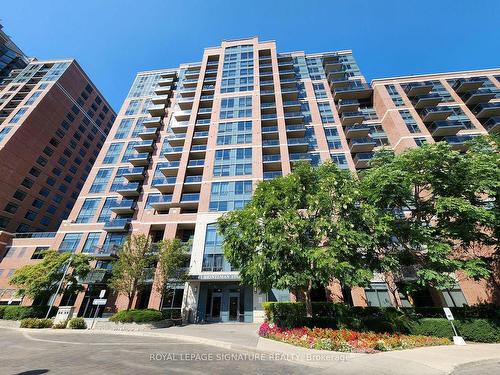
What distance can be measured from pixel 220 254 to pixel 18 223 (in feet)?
138

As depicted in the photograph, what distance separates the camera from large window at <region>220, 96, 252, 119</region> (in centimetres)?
4216

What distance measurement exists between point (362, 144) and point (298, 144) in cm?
1051

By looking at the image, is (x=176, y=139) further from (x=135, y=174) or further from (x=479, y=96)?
(x=479, y=96)

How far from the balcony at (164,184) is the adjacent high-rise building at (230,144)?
0.25 m

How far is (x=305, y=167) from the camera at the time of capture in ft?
61.0

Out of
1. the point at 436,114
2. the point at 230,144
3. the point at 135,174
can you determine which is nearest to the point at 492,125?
the point at 436,114

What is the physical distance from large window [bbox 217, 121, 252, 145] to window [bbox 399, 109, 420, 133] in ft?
87.5

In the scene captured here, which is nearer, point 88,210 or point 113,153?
point 88,210

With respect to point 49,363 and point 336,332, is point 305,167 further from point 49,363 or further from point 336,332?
point 49,363

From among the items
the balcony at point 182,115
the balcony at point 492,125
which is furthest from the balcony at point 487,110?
the balcony at point 182,115

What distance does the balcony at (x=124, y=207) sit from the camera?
36.3m

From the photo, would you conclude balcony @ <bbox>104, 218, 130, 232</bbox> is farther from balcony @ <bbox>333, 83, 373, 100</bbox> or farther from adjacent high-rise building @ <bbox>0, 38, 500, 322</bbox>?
balcony @ <bbox>333, 83, 373, 100</bbox>

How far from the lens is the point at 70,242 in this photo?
35000 mm

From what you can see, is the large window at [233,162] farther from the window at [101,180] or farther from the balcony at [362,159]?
the window at [101,180]
